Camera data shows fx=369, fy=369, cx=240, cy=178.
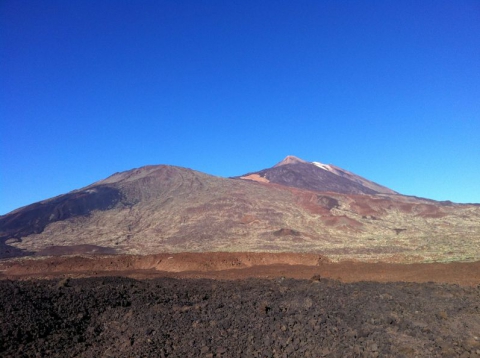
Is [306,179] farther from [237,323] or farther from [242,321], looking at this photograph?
[237,323]

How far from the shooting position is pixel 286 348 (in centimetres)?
706

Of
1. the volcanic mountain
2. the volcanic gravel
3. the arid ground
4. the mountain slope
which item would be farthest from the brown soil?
the mountain slope

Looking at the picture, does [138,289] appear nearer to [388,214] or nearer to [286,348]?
[286,348]

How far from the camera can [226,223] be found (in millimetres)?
46969

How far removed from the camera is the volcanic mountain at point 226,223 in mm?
35406

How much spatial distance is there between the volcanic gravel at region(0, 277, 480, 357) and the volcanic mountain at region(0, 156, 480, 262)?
50.7 feet

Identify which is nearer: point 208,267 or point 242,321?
point 242,321

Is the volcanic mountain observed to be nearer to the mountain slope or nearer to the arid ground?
the arid ground

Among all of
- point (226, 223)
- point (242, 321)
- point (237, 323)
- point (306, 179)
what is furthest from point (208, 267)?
point (306, 179)

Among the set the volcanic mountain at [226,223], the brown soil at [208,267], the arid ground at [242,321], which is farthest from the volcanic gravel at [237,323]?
the volcanic mountain at [226,223]

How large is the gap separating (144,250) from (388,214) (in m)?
34.7

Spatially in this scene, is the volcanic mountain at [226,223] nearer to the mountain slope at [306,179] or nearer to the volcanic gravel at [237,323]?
the volcanic gravel at [237,323]

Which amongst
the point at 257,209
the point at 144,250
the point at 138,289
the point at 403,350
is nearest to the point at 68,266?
the point at 144,250

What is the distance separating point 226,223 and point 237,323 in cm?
3862
